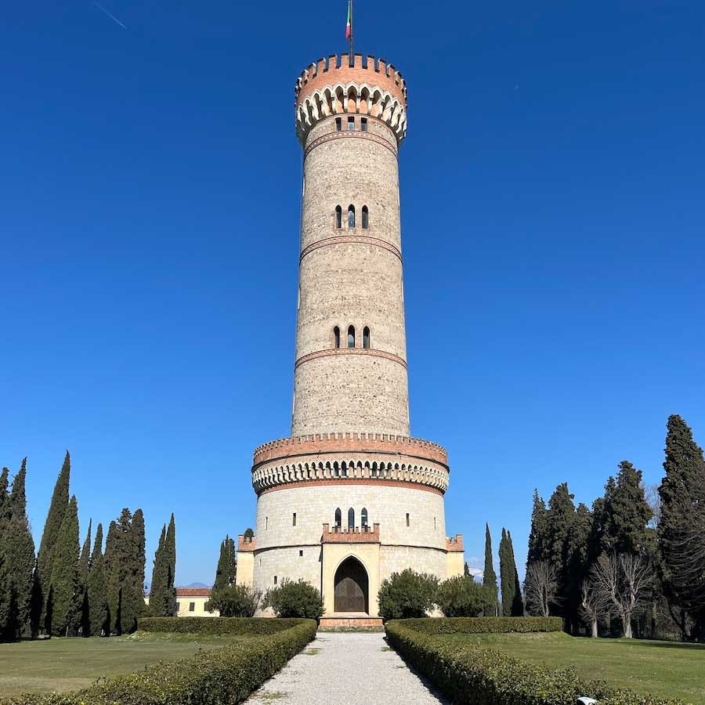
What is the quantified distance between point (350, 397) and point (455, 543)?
32.7 ft

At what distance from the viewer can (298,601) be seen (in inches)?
1191

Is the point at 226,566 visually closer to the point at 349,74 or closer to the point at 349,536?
the point at 349,536

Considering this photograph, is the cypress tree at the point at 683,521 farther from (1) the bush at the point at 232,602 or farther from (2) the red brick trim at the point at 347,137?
(2) the red brick trim at the point at 347,137

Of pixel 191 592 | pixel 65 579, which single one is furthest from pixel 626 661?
pixel 191 592

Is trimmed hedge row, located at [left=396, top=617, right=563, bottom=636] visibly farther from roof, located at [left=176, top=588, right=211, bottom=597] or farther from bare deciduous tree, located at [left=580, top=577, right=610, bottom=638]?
roof, located at [left=176, top=588, right=211, bottom=597]

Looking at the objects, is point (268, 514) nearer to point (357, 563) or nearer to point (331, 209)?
point (357, 563)

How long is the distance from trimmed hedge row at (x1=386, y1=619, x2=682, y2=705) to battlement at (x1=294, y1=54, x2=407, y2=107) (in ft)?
108

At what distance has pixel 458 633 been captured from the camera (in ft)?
89.9

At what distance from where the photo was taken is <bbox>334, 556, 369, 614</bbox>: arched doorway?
32.6 meters

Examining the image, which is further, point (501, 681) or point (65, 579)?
point (65, 579)

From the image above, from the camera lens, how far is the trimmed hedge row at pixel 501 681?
7820 millimetres

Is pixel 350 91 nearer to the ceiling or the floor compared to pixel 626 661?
nearer to the ceiling

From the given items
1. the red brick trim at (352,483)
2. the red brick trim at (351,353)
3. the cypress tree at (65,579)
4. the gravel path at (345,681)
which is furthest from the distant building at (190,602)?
the gravel path at (345,681)

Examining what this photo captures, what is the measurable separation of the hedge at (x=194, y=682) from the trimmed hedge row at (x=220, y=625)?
937 centimetres
